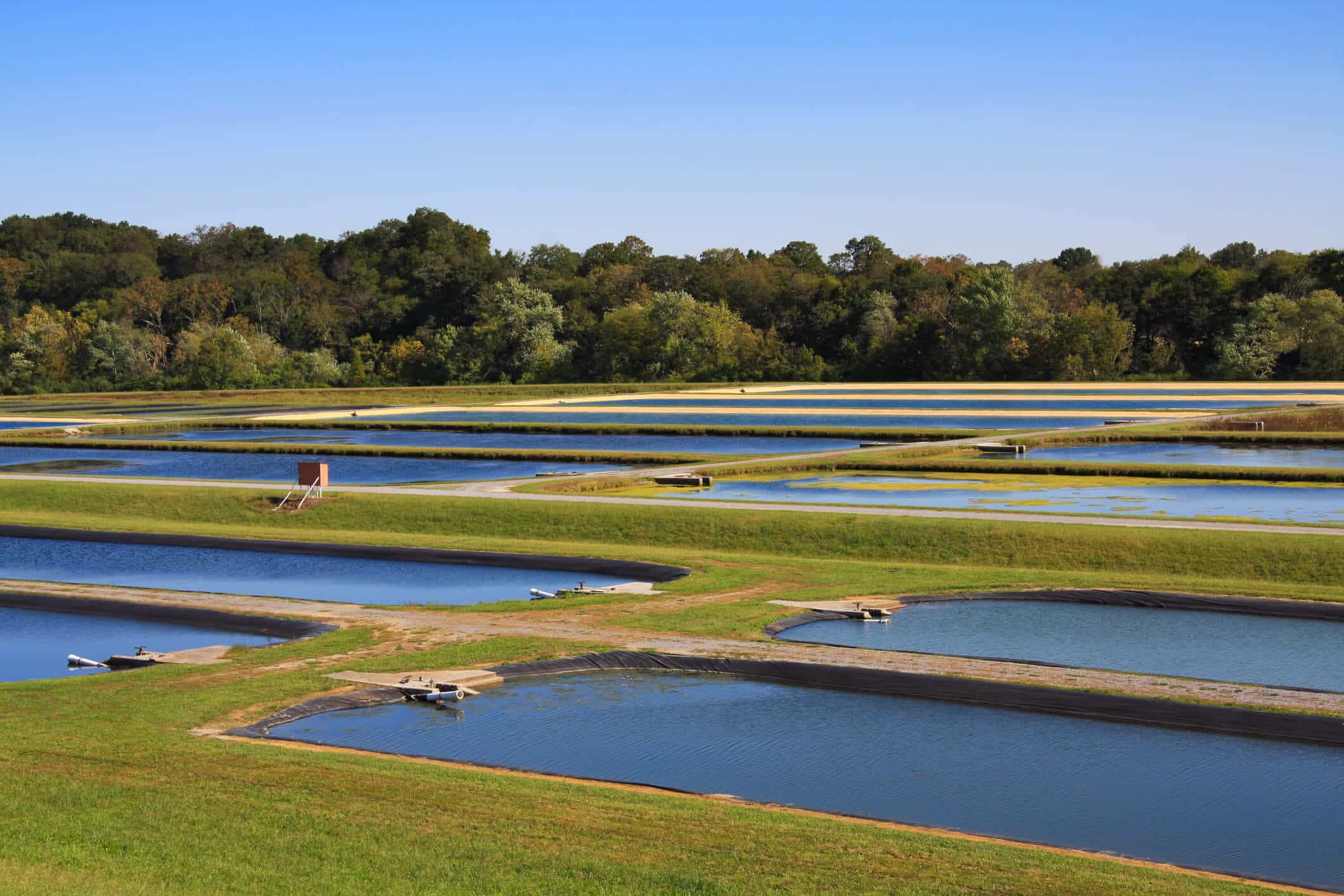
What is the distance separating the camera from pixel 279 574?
24.9m

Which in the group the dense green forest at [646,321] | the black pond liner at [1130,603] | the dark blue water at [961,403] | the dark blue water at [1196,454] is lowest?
the black pond liner at [1130,603]

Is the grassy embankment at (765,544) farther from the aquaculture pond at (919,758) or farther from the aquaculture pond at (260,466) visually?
the aquaculture pond at (260,466)

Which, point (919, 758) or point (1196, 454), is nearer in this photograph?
point (919, 758)

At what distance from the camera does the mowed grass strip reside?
9.11m

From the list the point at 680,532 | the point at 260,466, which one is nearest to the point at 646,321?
the point at 260,466

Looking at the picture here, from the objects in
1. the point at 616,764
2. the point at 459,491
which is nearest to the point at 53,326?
the point at 459,491

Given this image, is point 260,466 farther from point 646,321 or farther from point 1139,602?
point 646,321

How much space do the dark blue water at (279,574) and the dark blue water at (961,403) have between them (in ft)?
138

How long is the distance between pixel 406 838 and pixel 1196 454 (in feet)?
117

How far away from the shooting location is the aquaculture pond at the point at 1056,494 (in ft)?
91.7

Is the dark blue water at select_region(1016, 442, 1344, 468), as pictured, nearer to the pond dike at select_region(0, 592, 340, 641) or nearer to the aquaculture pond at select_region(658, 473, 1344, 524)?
the aquaculture pond at select_region(658, 473, 1344, 524)

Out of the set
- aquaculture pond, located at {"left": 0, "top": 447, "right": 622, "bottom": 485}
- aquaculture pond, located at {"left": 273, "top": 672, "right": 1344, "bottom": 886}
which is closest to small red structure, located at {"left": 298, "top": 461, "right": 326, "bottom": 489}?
aquaculture pond, located at {"left": 0, "top": 447, "right": 622, "bottom": 485}

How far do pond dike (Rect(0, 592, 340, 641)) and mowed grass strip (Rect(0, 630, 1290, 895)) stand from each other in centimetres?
585

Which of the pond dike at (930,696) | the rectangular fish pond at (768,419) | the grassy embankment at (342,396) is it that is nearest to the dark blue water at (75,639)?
the pond dike at (930,696)
